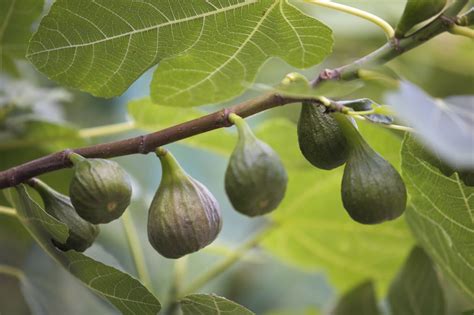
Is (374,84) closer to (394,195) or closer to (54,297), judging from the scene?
(394,195)

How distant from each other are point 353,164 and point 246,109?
0.16m

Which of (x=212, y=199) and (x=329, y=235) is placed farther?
(x=329, y=235)

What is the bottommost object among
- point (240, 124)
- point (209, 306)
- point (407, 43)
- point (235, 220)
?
point (235, 220)

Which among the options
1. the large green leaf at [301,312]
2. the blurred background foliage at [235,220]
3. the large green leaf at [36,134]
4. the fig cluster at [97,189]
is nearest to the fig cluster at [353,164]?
the fig cluster at [97,189]

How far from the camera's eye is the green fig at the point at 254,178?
94 cm

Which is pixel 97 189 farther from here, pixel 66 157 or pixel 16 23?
pixel 16 23

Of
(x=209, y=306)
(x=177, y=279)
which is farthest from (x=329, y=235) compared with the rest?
(x=209, y=306)

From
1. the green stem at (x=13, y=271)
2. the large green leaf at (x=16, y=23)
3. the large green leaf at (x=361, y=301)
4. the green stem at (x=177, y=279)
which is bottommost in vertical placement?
the green stem at (x=177, y=279)

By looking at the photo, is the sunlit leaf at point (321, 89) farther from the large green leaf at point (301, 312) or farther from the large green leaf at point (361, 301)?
the large green leaf at point (301, 312)

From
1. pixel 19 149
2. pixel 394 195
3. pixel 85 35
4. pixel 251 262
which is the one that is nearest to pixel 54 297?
pixel 19 149

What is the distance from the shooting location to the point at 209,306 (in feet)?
3.34

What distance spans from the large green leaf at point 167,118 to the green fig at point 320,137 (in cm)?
61

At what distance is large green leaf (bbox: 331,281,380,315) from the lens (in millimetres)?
1436

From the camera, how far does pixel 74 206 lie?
997 millimetres
